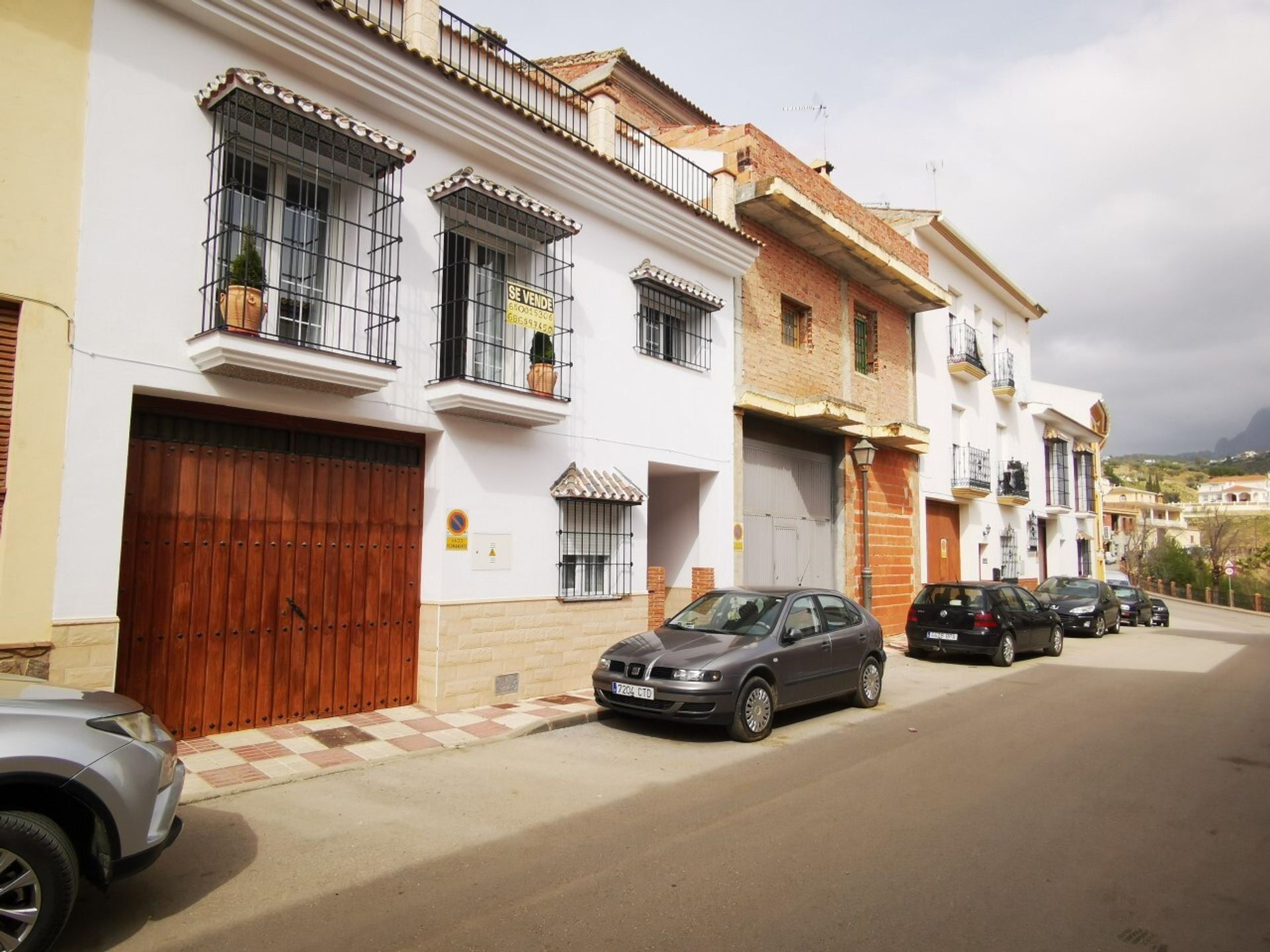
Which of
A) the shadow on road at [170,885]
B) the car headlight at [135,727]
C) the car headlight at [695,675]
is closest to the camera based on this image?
the car headlight at [135,727]

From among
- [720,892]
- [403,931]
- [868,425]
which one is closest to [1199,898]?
[720,892]

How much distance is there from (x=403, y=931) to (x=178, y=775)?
1.43 m

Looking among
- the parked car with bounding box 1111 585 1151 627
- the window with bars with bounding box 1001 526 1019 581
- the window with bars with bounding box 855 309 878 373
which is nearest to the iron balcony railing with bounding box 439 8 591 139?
the window with bars with bounding box 855 309 878 373

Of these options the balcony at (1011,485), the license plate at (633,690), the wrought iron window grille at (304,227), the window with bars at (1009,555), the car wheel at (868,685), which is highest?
the wrought iron window grille at (304,227)

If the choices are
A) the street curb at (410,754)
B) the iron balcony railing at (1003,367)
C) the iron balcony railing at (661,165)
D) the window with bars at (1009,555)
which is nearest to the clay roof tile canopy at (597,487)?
the street curb at (410,754)

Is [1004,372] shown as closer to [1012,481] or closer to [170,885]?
[1012,481]

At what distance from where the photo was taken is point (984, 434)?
23469 mm

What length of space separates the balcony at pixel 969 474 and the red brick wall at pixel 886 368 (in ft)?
9.83

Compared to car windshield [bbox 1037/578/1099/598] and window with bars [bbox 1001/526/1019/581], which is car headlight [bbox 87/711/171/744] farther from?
window with bars [bbox 1001/526/1019/581]

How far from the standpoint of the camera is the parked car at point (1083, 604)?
67.3 ft

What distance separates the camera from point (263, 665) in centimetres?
774

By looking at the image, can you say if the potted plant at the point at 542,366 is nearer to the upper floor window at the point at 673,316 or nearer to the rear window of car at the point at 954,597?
the upper floor window at the point at 673,316

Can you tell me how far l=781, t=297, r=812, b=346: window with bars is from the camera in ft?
51.1

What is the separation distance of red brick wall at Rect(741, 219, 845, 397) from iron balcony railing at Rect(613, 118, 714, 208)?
1.09m
